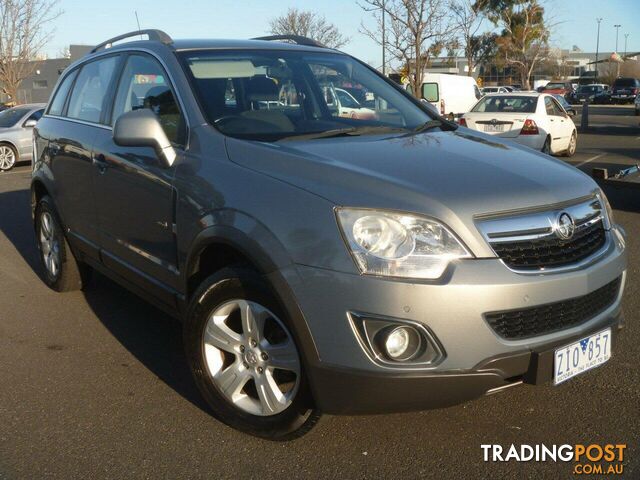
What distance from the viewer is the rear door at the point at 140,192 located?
359 centimetres

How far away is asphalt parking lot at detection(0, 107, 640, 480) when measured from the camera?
9.70 ft

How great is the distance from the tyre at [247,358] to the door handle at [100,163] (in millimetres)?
1354

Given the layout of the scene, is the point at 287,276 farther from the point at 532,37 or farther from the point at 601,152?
the point at 532,37

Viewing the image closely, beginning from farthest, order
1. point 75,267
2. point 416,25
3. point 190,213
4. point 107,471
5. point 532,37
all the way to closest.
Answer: point 532,37
point 416,25
point 75,267
point 190,213
point 107,471

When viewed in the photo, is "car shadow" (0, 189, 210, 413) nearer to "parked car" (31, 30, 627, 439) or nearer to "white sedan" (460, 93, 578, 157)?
"parked car" (31, 30, 627, 439)

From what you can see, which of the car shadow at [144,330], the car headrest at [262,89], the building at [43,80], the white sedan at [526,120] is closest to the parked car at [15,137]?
the car shadow at [144,330]

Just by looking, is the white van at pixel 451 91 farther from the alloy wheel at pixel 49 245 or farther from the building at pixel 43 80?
the building at pixel 43 80

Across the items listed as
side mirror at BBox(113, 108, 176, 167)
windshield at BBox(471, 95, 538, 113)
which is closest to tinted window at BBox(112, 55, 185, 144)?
side mirror at BBox(113, 108, 176, 167)

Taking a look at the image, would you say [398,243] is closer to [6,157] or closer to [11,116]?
[6,157]

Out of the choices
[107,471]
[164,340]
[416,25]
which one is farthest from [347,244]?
[416,25]

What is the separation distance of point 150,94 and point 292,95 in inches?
31.5

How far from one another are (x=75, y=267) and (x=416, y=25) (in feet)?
67.9

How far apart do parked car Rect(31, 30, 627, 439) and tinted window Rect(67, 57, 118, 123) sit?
47 cm

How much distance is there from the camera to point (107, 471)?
9.68 feet
